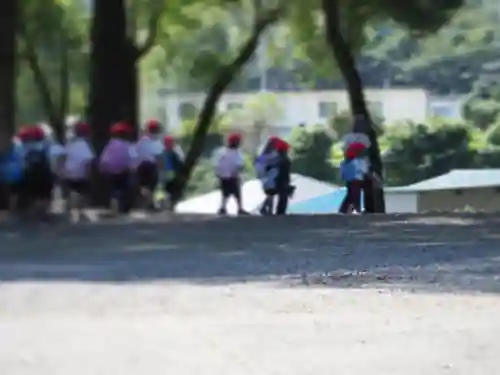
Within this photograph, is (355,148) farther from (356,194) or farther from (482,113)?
(482,113)

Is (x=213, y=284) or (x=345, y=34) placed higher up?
(x=345, y=34)

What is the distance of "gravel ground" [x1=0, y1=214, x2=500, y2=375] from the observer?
A: 366 inches

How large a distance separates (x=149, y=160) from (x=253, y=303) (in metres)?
14.5

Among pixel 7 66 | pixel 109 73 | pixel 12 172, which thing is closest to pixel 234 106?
pixel 109 73

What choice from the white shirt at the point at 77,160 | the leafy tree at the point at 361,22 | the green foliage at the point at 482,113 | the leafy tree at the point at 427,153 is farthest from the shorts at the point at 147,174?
the green foliage at the point at 482,113

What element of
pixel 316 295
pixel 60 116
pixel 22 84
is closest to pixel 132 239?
pixel 316 295

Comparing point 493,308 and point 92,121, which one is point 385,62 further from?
point 493,308

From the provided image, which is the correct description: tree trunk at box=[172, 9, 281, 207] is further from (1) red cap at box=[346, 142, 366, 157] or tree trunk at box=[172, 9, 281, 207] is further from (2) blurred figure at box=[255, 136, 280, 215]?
(1) red cap at box=[346, 142, 366, 157]

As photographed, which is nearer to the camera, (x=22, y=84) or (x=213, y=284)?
(x=213, y=284)

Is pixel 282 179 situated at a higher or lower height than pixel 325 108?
higher

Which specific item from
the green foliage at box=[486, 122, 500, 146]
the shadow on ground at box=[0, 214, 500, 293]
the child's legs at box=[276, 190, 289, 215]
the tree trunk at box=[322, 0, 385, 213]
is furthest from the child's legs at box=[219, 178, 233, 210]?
the green foliage at box=[486, 122, 500, 146]

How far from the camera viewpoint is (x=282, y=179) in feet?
88.7

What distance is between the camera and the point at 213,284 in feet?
44.9

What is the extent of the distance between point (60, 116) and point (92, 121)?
13.5m
